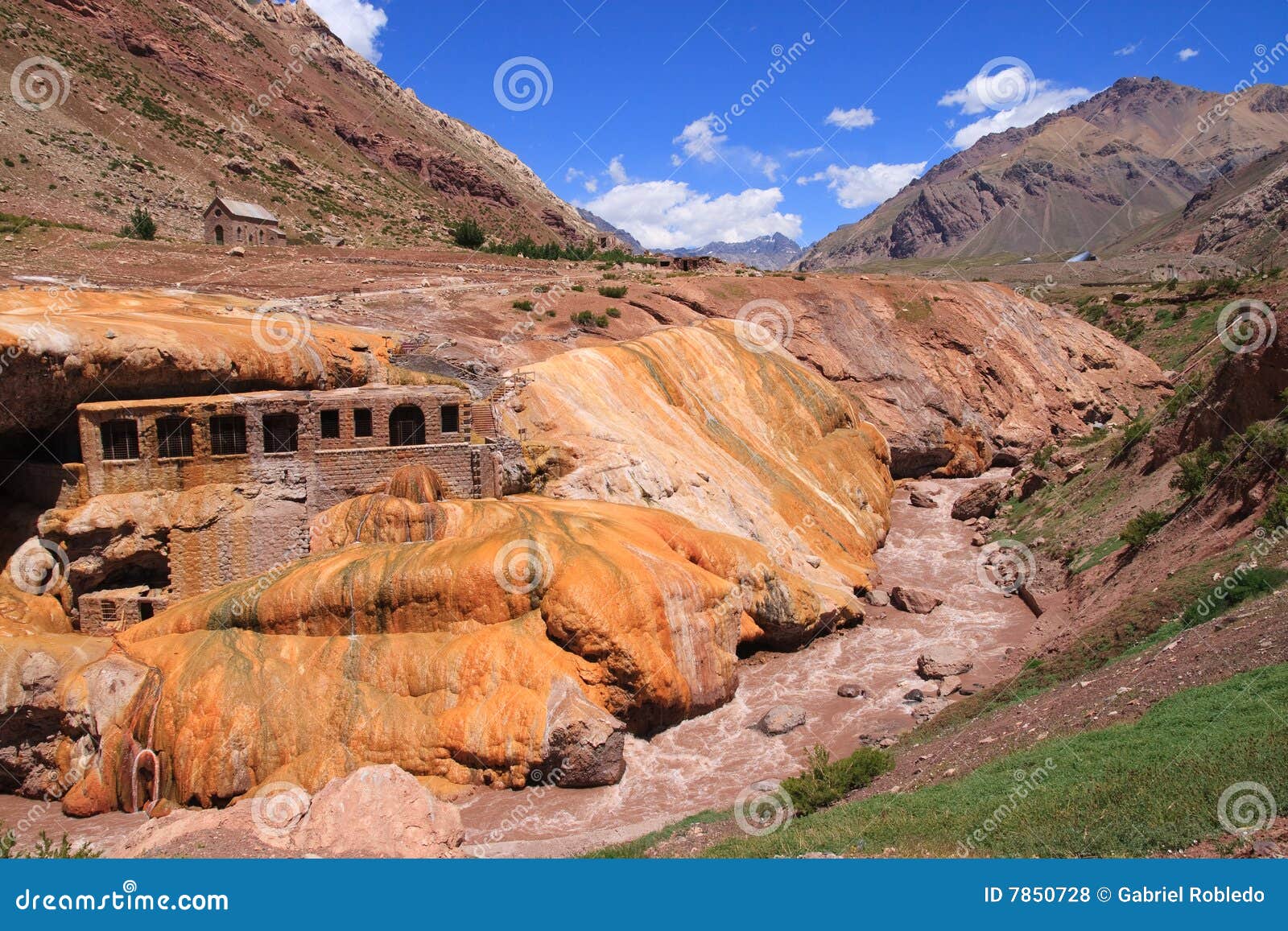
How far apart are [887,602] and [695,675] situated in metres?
9.09

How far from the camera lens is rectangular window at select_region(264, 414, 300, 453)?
1883cm

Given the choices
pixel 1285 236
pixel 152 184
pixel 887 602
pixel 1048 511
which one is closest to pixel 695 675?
pixel 887 602

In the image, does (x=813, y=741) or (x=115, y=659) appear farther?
(x=813, y=741)

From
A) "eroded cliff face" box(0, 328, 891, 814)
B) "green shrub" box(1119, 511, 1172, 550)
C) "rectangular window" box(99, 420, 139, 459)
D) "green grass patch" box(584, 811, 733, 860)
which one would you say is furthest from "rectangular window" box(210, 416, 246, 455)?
"green shrub" box(1119, 511, 1172, 550)

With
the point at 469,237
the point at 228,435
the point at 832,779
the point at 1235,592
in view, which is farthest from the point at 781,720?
the point at 469,237

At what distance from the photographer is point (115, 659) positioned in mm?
15242

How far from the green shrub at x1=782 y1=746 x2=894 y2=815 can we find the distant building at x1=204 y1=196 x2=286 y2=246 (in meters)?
43.1

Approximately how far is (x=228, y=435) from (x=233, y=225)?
108ft

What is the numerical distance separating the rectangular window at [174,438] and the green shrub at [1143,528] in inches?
887

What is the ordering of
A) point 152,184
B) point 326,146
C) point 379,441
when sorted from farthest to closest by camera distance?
1. point 326,146
2. point 152,184
3. point 379,441

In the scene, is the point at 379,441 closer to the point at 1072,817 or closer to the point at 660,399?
the point at 660,399

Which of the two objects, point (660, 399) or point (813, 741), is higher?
point (660, 399)

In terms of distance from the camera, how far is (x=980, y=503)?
104 feet

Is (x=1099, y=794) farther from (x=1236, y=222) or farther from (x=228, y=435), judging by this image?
(x=1236, y=222)
